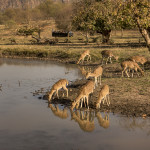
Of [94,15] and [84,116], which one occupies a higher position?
[94,15]

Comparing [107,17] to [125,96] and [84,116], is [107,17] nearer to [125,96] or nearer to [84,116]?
[125,96]

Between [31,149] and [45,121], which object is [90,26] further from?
[31,149]

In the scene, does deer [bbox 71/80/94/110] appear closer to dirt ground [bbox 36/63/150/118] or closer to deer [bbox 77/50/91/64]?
dirt ground [bbox 36/63/150/118]

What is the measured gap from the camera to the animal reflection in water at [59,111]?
495 inches

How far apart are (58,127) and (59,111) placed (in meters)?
1.82

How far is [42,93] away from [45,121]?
165 inches

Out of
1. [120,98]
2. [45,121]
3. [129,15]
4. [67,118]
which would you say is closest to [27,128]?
[45,121]

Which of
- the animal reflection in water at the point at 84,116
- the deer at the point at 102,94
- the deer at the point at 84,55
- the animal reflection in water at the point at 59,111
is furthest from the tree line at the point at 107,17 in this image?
the animal reflection in water at the point at 84,116

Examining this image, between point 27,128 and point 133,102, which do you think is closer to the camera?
point 27,128

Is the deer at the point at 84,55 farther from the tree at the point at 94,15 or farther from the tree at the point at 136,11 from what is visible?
the tree at the point at 94,15

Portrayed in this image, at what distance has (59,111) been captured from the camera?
13055 mm

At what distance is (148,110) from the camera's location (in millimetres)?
12430

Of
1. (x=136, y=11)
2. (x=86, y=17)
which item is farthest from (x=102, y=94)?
(x=86, y=17)

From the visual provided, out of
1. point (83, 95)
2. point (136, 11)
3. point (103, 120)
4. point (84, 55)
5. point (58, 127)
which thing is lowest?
point (58, 127)
